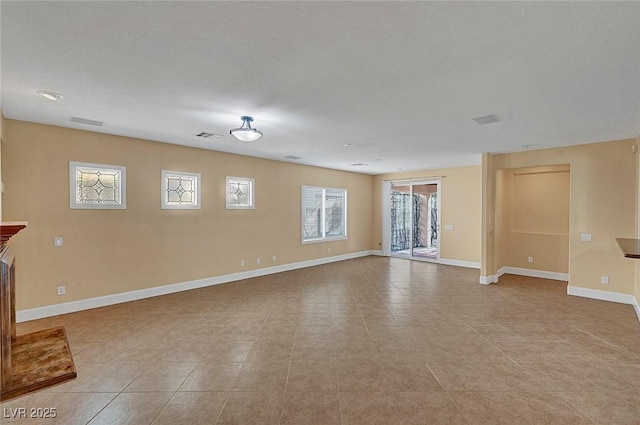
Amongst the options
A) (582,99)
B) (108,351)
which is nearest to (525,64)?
(582,99)

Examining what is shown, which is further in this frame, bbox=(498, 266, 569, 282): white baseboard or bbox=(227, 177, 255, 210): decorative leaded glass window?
bbox=(498, 266, 569, 282): white baseboard

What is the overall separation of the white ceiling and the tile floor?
8.57ft

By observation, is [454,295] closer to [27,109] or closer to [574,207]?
[574,207]

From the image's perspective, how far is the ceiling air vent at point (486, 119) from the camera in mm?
3548

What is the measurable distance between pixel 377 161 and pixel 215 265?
4.29 m

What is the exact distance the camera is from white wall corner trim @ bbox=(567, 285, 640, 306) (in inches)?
181

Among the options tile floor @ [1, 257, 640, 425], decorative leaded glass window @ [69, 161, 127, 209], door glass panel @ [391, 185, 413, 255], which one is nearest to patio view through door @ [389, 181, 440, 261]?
door glass panel @ [391, 185, 413, 255]

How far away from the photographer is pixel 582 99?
2.97m

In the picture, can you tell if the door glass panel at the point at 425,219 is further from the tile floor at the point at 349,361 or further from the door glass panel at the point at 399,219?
the tile floor at the point at 349,361

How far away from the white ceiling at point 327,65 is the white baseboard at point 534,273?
3438mm

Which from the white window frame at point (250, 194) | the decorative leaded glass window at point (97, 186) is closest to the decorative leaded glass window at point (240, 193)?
the white window frame at point (250, 194)

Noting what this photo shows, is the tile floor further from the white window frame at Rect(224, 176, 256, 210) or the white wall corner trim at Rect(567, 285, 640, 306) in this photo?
the white window frame at Rect(224, 176, 256, 210)

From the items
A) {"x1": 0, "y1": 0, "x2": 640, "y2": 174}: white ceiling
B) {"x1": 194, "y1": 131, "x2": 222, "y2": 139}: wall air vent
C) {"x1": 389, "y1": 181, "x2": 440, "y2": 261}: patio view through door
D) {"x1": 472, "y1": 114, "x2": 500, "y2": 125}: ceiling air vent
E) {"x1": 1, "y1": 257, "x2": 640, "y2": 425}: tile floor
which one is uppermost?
{"x1": 194, "y1": 131, "x2": 222, "y2": 139}: wall air vent

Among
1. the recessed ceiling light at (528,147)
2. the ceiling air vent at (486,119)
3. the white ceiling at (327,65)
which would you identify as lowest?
the white ceiling at (327,65)
